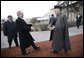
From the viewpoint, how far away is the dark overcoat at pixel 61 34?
16.0 feet

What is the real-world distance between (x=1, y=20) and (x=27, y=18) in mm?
1269

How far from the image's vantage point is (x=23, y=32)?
17.6 ft

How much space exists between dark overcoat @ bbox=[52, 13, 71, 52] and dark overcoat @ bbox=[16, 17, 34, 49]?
1021mm

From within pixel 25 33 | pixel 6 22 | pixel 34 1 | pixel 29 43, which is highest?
pixel 34 1

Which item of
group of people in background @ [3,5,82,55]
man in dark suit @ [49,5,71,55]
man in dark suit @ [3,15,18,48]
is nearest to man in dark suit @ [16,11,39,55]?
group of people in background @ [3,5,82,55]

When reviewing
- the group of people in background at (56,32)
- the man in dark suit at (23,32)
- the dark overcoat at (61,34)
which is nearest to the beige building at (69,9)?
the group of people in background at (56,32)

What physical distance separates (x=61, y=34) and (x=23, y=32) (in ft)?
4.51

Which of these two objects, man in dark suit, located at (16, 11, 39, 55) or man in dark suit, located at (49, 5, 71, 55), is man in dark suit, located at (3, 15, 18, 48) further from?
man in dark suit, located at (49, 5, 71, 55)

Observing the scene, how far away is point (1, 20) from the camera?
6.01m

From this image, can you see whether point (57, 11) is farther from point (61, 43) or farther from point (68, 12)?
point (68, 12)

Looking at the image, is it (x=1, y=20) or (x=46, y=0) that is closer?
(x=1, y=20)

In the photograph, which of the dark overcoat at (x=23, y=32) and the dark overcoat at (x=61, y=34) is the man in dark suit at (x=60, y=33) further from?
the dark overcoat at (x=23, y=32)

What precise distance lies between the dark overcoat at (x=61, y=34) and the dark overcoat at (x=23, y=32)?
1.02 meters

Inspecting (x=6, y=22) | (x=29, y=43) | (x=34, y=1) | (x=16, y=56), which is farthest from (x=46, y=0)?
(x=16, y=56)
